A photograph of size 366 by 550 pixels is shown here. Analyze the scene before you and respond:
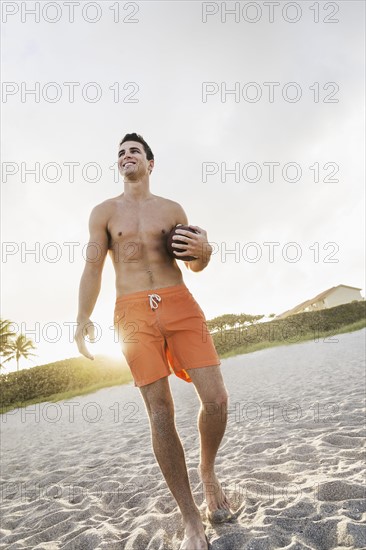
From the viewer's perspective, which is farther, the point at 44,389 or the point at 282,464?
the point at 44,389

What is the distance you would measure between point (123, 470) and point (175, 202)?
3089 mm

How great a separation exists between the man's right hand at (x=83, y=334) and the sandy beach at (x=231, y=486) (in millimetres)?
1305

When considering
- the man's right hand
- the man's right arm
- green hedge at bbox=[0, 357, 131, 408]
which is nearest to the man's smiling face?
the man's right arm

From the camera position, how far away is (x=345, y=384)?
7.12 meters

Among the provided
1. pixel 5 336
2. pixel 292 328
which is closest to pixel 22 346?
pixel 5 336

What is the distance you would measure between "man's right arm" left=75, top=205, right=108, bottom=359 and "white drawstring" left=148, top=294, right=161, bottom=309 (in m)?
0.49

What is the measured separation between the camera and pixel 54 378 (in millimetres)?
23688

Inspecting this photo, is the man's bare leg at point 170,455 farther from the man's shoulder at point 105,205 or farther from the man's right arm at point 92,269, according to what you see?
the man's shoulder at point 105,205

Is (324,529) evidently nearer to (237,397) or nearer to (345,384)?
(345,384)

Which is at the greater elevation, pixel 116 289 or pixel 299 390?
pixel 116 289

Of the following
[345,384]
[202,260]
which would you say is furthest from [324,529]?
[345,384]

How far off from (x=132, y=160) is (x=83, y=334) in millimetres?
1401

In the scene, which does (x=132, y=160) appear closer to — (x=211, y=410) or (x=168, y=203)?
(x=168, y=203)

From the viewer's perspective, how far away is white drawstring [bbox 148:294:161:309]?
2562 mm
